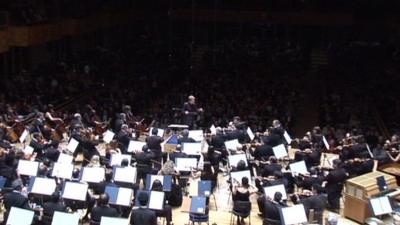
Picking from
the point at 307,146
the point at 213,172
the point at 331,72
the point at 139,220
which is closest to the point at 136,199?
the point at 139,220

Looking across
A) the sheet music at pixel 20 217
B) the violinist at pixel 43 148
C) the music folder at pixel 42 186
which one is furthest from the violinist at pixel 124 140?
the sheet music at pixel 20 217

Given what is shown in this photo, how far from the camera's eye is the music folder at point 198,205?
14.3 meters

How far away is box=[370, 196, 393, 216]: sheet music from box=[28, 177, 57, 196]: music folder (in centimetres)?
777

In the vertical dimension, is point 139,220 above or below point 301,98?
above

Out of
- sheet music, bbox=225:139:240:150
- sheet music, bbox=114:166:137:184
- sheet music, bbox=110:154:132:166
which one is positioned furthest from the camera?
sheet music, bbox=225:139:240:150

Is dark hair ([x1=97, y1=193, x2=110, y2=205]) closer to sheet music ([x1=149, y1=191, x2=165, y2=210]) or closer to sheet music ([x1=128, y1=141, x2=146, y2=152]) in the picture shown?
sheet music ([x1=149, y1=191, x2=165, y2=210])

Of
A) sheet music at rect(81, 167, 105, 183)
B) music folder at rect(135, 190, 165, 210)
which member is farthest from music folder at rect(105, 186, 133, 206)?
sheet music at rect(81, 167, 105, 183)

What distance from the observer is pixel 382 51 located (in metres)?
44.0

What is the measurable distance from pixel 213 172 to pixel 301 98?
18.0 meters

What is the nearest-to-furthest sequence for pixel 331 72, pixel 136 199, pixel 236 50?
pixel 136 199
pixel 331 72
pixel 236 50

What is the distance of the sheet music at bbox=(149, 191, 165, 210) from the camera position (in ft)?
45.9

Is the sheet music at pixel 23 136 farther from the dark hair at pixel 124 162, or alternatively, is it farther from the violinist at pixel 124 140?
the dark hair at pixel 124 162

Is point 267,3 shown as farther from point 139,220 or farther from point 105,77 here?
point 139,220

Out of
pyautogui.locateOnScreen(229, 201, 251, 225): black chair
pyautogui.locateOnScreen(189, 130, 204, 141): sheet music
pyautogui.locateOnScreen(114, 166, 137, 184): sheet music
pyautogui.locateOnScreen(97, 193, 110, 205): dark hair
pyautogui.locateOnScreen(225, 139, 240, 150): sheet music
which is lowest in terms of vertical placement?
pyautogui.locateOnScreen(229, 201, 251, 225): black chair
